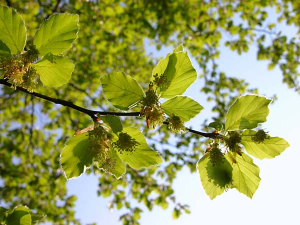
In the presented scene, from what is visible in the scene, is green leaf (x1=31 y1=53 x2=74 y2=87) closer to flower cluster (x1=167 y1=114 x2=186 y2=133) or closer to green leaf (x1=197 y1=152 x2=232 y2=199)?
flower cluster (x1=167 y1=114 x2=186 y2=133)

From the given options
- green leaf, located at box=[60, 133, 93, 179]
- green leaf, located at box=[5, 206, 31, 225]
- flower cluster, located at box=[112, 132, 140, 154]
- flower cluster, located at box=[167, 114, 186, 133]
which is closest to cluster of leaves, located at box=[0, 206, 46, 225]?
green leaf, located at box=[5, 206, 31, 225]

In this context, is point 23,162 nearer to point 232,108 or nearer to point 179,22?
point 179,22

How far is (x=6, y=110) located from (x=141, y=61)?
350cm

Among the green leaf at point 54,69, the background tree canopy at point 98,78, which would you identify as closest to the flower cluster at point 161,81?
the green leaf at point 54,69

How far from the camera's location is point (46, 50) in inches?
46.8

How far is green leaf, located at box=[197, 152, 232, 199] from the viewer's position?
132 centimetres

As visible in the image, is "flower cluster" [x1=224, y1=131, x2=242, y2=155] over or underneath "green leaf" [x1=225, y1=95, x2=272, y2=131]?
underneath

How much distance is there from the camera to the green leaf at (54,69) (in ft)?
3.89

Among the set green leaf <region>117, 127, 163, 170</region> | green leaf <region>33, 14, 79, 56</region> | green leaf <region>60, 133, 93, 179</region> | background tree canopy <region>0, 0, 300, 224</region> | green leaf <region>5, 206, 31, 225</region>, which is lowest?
green leaf <region>5, 206, 31, 225</region>

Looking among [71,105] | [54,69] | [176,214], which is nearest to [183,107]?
[71,105]

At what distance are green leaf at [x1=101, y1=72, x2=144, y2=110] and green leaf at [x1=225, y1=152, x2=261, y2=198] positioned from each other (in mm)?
590

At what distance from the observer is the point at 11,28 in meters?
1.11

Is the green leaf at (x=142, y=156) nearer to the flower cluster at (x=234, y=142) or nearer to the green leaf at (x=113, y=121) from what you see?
the green leaf at (x=113, y=121)

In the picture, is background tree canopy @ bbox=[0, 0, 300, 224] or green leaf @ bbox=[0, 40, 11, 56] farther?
background tree canopy @ bbox=[0, 0, 300, 224]
